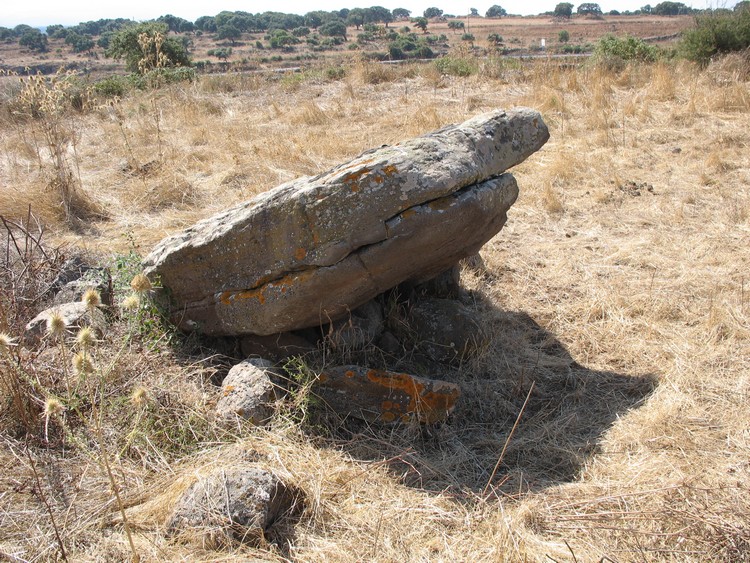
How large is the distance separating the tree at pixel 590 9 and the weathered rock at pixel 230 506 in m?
92.5

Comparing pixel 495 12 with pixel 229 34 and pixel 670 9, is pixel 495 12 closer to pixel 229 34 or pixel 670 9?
pixel 670 9

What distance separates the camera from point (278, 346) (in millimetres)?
4148

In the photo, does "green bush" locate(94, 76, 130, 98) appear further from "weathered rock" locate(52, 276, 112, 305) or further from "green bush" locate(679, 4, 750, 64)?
"green bush" locate(679, 4, 750, 64)

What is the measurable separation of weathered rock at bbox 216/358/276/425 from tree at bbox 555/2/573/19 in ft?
293

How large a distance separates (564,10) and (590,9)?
4.45 meters

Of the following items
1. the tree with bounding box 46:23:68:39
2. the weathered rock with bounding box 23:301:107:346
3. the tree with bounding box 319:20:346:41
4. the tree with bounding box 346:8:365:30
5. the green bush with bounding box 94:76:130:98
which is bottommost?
the weathered rock with bounding box 23:301:107:346

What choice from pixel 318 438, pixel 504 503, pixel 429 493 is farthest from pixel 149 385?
pixel 504 503

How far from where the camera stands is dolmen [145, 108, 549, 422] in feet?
12.0

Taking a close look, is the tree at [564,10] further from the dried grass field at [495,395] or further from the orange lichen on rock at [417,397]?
the orange lichen on rock at [417,397]

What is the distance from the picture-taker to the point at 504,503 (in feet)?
10.2

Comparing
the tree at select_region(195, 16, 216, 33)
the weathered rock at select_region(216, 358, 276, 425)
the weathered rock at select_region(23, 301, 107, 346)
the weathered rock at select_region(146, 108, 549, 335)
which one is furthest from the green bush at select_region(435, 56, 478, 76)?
the tree at select_region(195, 16, 216, 33)

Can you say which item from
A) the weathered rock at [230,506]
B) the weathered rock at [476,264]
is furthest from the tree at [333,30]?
the weathered rock at [230,506]

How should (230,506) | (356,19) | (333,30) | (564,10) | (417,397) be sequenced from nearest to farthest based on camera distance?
(230,506)
(417,397)
(333,30)
(564,10)
(356,19)

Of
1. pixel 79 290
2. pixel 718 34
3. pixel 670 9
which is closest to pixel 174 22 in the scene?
pixel 670 9
